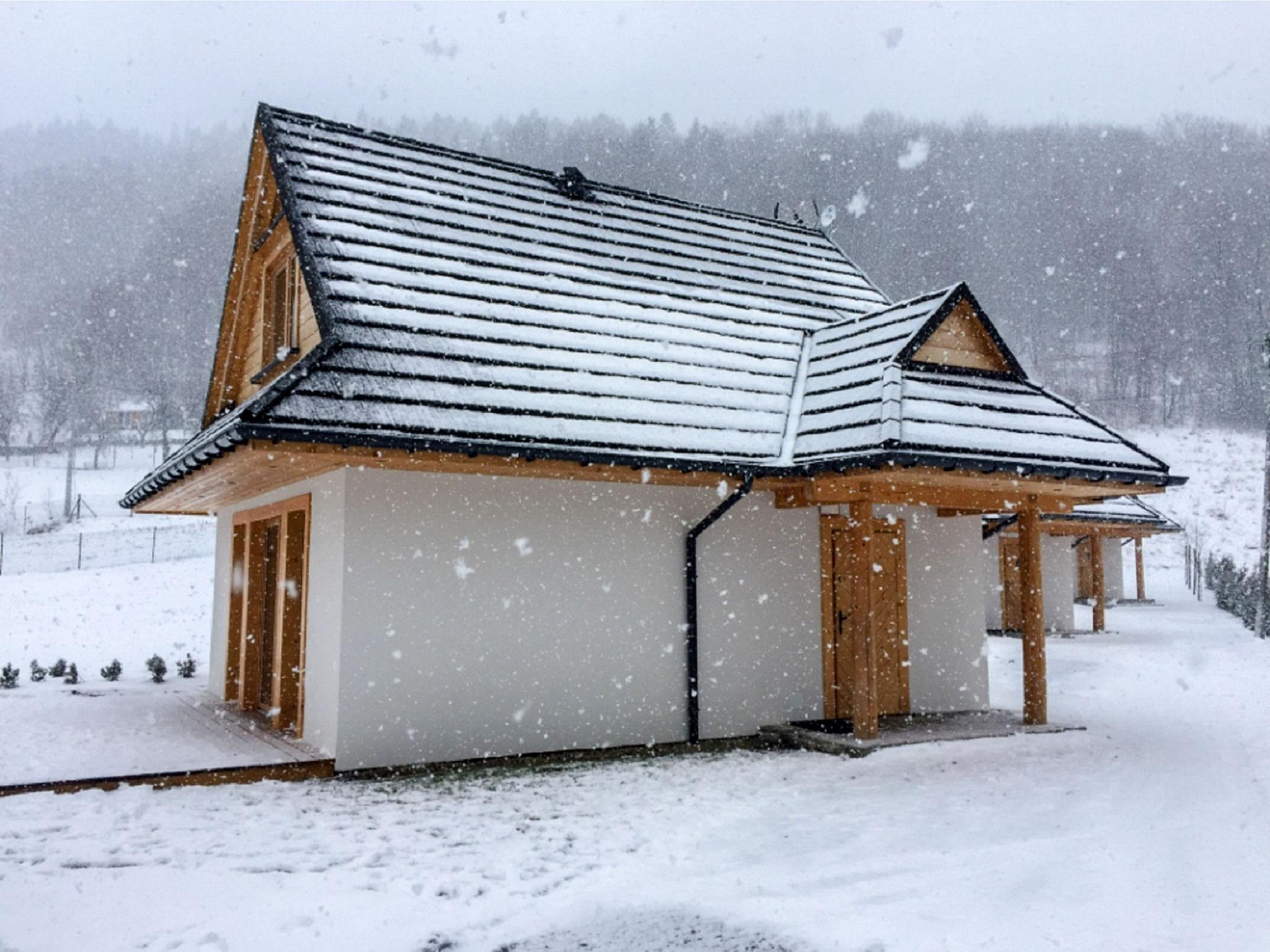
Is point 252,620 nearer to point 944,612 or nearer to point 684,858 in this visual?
point 684,858

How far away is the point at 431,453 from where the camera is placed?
22.7 ft

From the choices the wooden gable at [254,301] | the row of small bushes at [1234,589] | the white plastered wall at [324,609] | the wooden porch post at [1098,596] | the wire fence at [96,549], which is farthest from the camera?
the wire fence at [96,549]

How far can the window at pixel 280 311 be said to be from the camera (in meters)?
8.96

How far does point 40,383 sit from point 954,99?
10099 centimetres

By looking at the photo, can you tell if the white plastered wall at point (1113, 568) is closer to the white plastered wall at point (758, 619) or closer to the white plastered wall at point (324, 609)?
the white plastered wall at point (758, 619)

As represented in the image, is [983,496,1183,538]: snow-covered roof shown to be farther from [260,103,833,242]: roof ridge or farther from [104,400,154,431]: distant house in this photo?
[104,400,154,431]: distant house

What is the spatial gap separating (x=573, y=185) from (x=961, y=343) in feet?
16.9

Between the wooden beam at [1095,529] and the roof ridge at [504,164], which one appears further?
the wooden beam at [1095,529]

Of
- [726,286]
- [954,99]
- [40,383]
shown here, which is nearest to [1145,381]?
[954,99]

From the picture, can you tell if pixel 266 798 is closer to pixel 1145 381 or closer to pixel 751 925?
pixel 751 925

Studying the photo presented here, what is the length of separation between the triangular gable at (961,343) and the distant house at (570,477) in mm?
34

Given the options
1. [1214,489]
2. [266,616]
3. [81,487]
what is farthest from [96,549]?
[1214,489]

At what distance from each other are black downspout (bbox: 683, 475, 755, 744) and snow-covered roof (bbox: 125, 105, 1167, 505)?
0.55 metres

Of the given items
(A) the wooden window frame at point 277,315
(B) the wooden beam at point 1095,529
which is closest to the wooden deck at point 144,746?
(A) the wooden window frame at point 277,315
